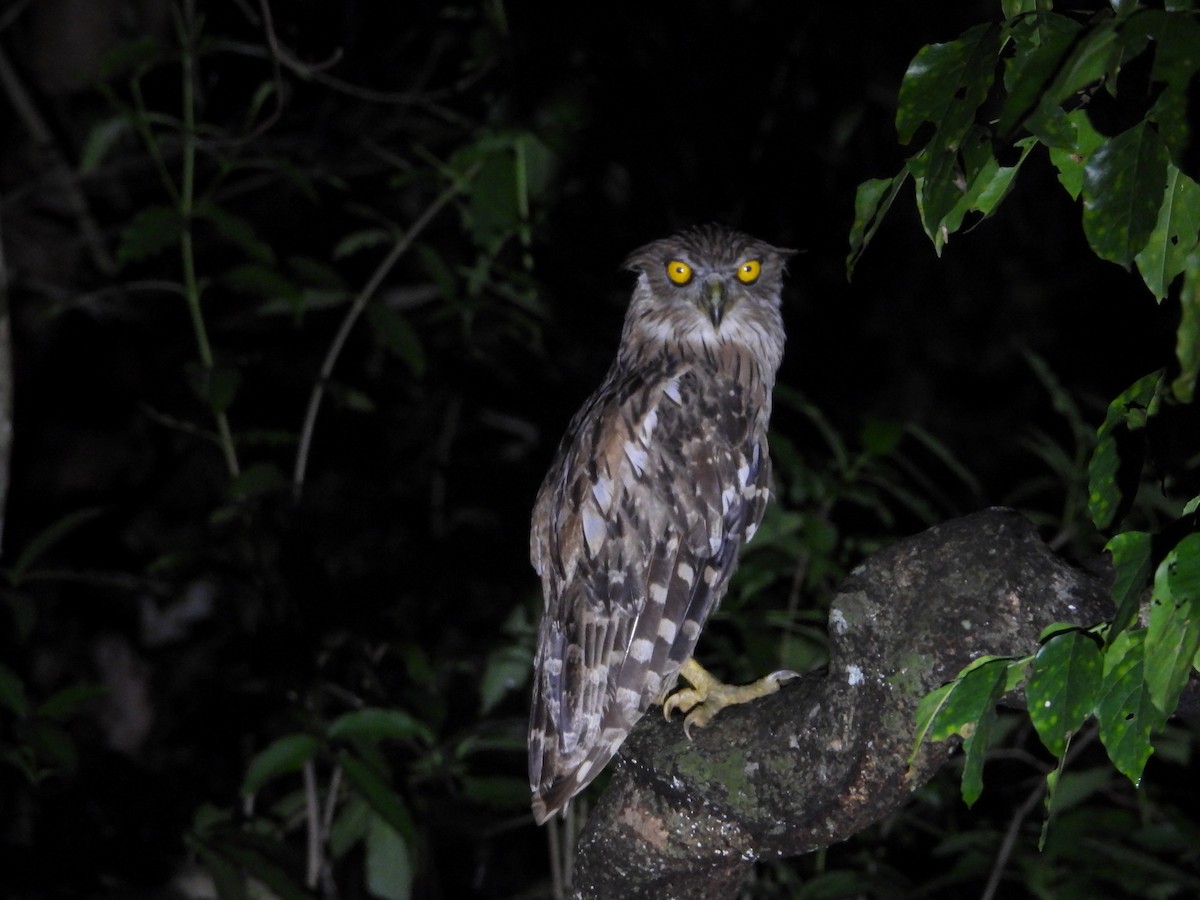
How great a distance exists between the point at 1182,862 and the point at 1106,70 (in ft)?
10.6

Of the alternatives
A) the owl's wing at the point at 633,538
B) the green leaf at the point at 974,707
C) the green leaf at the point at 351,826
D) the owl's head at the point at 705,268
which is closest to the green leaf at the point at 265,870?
the green leaf at the point at 351,826

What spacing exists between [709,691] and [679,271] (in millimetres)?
924

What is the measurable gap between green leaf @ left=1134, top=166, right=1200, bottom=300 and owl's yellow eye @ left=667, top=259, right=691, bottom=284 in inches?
64.9

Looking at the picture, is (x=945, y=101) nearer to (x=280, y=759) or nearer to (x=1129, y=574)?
(x=1129, y=574)

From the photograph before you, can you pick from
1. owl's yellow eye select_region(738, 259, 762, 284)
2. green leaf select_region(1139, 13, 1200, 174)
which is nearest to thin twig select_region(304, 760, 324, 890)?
owl's yellow eye select_region(738, 259, 762, 284)

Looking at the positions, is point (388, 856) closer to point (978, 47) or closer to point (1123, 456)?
point (1123, 456)

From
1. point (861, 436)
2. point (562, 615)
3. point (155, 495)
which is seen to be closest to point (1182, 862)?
point (861, 436)

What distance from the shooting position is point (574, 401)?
4324mm

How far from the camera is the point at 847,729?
1.76 metres

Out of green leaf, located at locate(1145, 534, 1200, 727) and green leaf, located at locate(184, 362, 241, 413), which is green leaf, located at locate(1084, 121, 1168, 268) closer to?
green leaf, located at locate(1145, 534, 1200, 727)

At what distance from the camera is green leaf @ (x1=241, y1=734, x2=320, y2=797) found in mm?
2865

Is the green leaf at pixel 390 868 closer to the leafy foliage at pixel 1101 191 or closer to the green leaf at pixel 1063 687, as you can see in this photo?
the leafy foliage at pixel 1101 191

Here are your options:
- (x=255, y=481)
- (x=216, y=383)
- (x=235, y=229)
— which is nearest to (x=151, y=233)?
(x=235, y=229)

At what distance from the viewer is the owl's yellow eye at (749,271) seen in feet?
9.32
